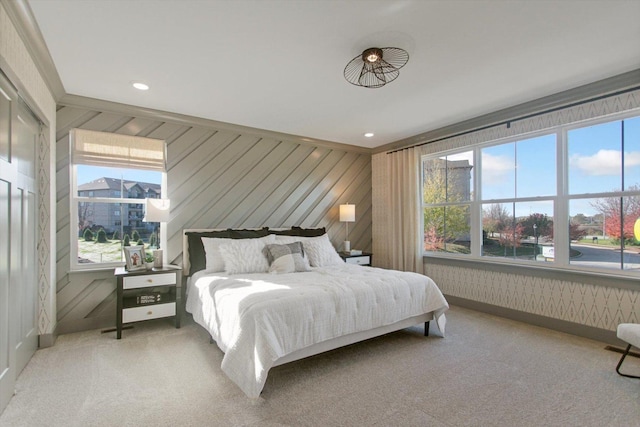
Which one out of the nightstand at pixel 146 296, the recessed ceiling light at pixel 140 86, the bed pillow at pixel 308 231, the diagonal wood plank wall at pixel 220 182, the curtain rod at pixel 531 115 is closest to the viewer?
the curtain rod at pixel 531 115

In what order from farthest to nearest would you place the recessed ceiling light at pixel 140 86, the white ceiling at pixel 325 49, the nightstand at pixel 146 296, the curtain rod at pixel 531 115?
the nightstand at pixel 146 296
the recessed ceiling light at pixel 140 86
the curtain rod at pixel 531 115
the white ceiling at pixel 325 49

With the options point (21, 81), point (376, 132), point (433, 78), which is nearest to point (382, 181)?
point (376, 132)

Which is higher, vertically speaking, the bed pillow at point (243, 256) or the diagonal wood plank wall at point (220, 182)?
the diagonal wood plank wall at point (220, 182)

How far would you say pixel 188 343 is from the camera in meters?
2.99

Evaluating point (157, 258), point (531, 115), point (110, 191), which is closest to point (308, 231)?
point (157, 258)

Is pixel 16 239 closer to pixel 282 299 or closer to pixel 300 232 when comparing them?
pixel 282 299

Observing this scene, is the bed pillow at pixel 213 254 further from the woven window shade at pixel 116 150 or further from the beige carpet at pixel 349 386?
the woven window shade at pixel 116 150

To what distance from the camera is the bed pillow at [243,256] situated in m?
3.35

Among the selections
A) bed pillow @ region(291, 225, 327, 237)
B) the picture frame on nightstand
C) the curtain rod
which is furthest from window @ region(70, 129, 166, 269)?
the curtain rod

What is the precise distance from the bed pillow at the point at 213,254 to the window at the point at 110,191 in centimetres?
74

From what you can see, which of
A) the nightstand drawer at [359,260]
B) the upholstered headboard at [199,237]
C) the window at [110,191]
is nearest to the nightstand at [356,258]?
the nightstand drawer at [359,260]

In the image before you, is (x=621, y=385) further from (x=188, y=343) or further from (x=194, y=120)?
(x=194, y=120)

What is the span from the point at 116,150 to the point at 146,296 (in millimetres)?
1655

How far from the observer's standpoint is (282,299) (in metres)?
2.29
